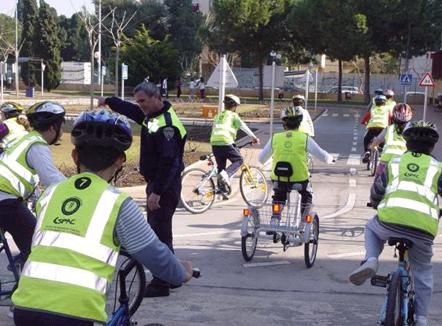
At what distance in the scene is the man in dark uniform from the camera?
605cm

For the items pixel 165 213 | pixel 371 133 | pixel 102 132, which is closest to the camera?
pixel 102 132

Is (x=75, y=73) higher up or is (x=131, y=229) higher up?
(x=131, y=229)

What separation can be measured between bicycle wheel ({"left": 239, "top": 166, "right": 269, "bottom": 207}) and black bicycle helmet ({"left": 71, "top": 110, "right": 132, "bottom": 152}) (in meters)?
8.37

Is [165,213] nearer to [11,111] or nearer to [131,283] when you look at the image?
[131,283]

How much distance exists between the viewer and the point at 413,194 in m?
4.59

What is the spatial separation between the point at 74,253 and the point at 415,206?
8.72ft

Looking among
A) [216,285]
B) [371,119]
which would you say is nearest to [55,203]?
[216,285]

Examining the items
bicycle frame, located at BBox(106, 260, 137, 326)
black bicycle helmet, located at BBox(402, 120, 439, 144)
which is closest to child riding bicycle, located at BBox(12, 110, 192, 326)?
bicycle frame, located at BBox(106, 260, 137, 326)

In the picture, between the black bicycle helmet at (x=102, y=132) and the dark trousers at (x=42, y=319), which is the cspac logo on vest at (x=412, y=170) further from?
the dark trousers at (x=42, y=319)

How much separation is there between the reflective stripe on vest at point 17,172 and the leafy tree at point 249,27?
161 feet

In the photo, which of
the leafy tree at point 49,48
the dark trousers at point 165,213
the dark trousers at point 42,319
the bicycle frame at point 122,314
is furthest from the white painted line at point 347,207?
the leafy tree at point 49,48

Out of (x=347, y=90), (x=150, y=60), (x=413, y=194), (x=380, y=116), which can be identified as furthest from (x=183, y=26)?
(x=413, y=194)

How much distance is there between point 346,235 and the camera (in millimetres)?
9211

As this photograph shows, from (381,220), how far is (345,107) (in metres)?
42.8
